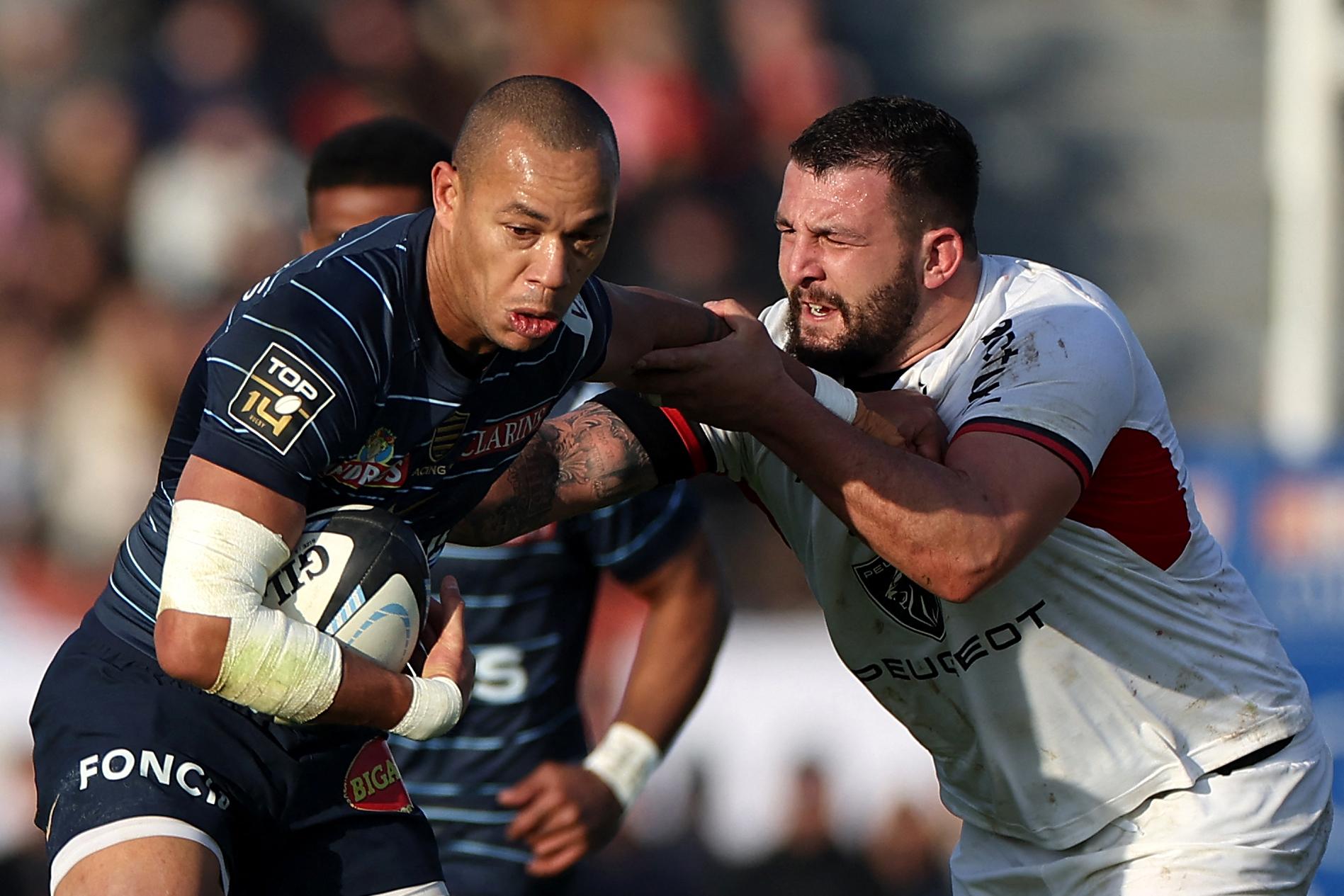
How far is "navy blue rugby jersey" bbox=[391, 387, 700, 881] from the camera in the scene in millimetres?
5188

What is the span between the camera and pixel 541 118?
11.3 ft

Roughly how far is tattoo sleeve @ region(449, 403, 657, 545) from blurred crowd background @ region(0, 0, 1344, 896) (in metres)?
3.03

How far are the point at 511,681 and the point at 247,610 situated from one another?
2124mm

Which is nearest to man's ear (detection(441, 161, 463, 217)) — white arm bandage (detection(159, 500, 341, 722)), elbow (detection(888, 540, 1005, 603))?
white arm bandage (detection(159, 500, 341, 722))

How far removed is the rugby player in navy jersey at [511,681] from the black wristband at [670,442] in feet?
2.08

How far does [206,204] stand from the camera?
8633 mm

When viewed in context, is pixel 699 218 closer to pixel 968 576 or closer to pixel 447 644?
pixel 968 576

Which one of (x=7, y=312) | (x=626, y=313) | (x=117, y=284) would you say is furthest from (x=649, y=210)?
(x=626, y=313)

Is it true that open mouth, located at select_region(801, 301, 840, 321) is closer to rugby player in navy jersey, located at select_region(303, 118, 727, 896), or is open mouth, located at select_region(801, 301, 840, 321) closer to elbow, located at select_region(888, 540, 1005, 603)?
elbow, located at select_region(888, 540, 1005, 603)

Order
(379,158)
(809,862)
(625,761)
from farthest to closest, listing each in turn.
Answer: (809,862), (625,761), (379,158)

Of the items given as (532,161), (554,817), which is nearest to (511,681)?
(554,817)

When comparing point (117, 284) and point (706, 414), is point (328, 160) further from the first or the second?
point (117, 284)

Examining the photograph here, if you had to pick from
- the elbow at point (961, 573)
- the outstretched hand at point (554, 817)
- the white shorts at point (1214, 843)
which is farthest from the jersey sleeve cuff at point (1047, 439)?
the outstretched hand at point (554, 817)

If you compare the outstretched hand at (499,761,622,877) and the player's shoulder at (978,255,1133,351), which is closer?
the player's shoulder at (978,255,1133,351)
